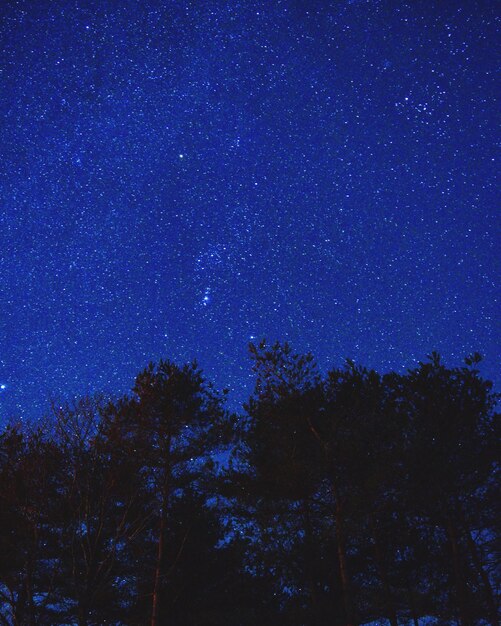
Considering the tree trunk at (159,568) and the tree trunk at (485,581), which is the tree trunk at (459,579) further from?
the tree trunk at (159,568)

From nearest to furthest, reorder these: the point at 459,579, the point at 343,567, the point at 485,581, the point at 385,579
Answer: the point at 343,567 < the point at 459,579 < the point at 385,579 < the point at 485,581

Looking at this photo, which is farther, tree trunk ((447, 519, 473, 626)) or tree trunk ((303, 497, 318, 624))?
tree trunk ((303, 497, 318, 624))

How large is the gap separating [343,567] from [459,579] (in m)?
3.89

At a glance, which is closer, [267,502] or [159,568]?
[159,568]

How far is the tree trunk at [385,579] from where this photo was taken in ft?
54.6

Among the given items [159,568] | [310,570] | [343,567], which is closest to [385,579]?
[310,570]

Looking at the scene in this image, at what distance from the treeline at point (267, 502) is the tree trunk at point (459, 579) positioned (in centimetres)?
6

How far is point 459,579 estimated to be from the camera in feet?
53.2

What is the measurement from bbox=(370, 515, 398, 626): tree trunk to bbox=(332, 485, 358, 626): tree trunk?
1.69m

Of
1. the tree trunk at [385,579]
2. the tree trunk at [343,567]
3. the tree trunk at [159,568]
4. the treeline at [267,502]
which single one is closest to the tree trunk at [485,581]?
the treeline at [267,502]

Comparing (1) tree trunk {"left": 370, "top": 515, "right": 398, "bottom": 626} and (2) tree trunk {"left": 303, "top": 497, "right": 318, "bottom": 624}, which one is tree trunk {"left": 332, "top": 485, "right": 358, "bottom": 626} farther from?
(1) tree trunk {"left": 370, "top": 515, "right": 398, "bottom": 626}

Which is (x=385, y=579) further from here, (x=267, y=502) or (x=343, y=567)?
(x=267, y=502)

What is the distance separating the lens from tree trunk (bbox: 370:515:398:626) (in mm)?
16641

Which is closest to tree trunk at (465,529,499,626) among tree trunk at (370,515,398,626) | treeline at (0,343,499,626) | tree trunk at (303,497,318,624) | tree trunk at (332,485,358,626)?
treeline at (0,343,499,626)
